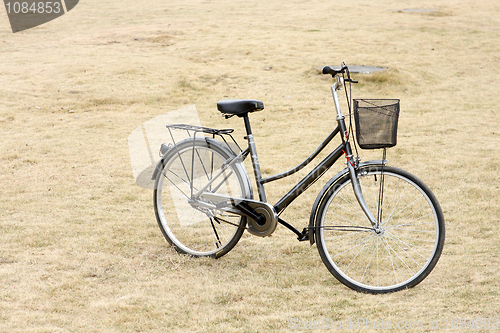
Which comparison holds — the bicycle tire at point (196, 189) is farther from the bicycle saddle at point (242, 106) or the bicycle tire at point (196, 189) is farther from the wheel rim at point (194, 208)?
the bicycle saddle at point (242, 106)

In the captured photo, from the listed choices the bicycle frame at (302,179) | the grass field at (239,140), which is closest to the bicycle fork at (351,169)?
the bicycle frame at (302,179)

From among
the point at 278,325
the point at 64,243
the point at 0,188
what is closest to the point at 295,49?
the point at 0,188

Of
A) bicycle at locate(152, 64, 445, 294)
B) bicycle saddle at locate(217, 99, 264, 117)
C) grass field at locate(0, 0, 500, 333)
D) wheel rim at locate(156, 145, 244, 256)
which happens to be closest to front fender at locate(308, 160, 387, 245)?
bicycle at locate(152, 64, 445, 294)

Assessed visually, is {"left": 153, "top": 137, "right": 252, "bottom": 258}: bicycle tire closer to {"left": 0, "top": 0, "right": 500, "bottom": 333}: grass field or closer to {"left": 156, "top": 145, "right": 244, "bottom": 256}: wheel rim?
{"left": 156, "top": 145, "right": 244, "bottom": 256}: wheel rim

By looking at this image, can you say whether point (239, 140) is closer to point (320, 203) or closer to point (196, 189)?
point (196, 189)

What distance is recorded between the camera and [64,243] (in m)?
4.38

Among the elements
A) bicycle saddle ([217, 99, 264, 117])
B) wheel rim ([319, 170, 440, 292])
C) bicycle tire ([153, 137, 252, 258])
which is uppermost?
bicycle saddle ([217, 99, 264, 117])

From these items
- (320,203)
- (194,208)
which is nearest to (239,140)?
(194,208)

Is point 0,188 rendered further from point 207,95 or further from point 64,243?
point 207,95

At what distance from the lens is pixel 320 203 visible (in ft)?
11.5

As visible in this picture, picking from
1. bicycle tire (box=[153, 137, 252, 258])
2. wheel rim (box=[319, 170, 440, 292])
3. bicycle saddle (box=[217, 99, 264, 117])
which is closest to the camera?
wheel rim (box=[319, 170, 440, 292])

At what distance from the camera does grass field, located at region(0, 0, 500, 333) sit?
3332mm

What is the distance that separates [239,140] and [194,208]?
3.68 metres

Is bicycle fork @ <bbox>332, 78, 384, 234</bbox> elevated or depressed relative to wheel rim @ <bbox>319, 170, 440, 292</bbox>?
elevated
